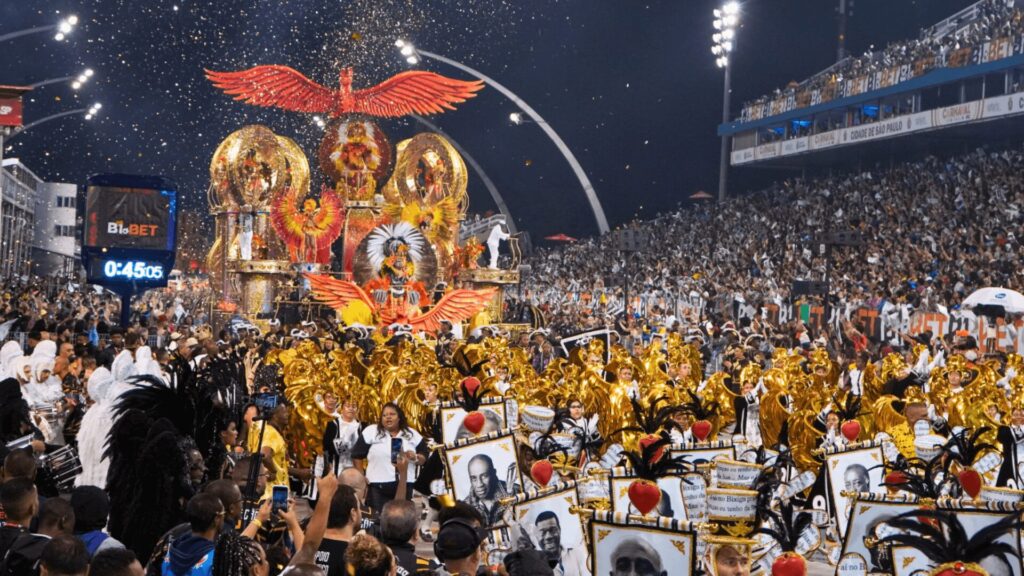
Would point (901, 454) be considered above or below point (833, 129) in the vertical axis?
below

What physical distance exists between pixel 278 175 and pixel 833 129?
17.4 metres

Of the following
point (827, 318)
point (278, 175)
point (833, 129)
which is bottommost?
point (827, 318)

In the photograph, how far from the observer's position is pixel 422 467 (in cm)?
1012

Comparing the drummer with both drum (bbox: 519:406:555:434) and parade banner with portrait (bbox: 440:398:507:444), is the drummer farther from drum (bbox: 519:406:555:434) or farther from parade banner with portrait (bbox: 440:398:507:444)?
parade banner with portrait (bbox: 440:398:507:444)

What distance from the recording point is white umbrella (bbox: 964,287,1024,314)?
2055cm

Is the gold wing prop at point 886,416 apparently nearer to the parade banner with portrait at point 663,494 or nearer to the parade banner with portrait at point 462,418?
the parade banner with portrait at point 462,418

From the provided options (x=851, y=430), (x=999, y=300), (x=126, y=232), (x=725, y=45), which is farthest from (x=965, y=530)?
(x=725, y=45)

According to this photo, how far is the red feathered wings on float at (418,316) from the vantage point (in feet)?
93.0

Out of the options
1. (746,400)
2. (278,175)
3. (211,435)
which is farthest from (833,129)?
(211,435)

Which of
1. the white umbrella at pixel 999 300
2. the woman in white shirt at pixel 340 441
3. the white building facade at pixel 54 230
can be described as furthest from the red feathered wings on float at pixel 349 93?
the white building facade at pixel 54 230

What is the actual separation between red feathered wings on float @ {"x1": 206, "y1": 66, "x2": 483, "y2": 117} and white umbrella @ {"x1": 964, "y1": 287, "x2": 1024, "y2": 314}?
1703cm

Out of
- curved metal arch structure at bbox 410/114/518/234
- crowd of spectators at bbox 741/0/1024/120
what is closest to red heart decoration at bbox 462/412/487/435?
crowd of spectators at bbox 741/0/1024/120

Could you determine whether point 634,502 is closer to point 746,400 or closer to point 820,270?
point 746,400

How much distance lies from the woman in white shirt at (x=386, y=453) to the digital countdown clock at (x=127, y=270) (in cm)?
740
